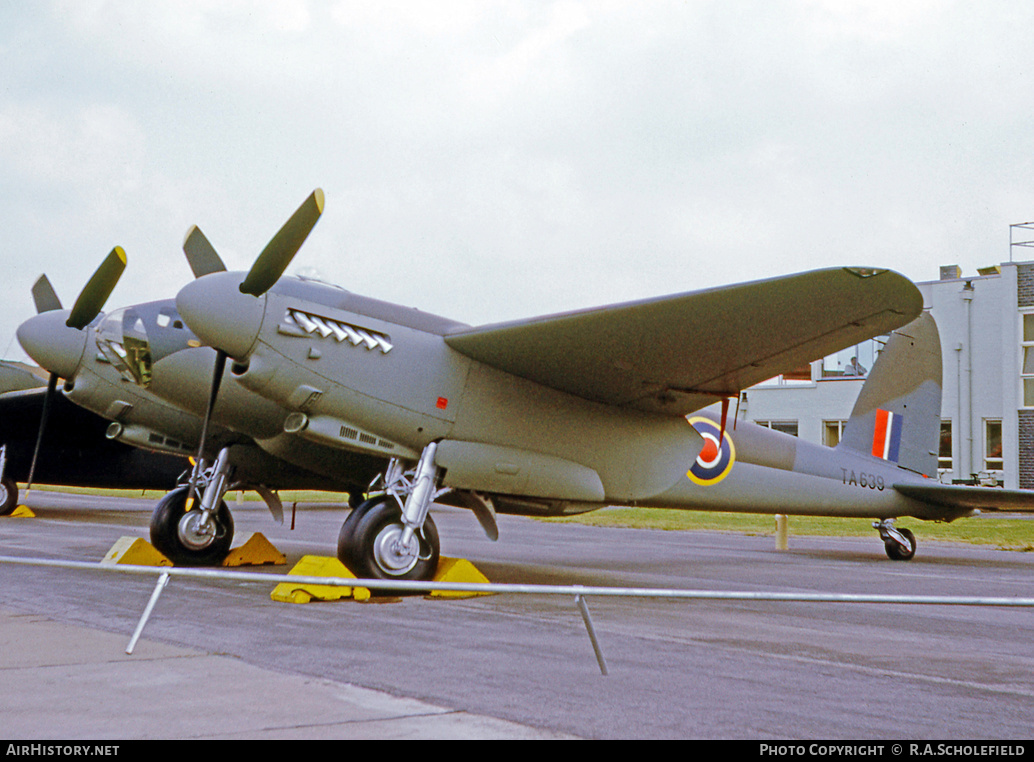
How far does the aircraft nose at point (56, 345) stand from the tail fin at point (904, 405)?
36.2 feet

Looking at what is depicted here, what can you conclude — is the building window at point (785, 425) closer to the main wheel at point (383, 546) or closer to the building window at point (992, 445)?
the building window at point (992, 445)

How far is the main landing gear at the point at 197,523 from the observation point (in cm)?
1043

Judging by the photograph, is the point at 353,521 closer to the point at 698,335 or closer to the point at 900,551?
the point at 698,335

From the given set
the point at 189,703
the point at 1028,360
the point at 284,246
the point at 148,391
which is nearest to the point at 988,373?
the point at 1028,360

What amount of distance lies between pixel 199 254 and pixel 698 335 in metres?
5.36

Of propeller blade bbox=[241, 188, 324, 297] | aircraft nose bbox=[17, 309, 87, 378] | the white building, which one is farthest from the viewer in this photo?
the white building

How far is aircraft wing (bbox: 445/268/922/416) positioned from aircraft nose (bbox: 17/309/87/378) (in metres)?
5.71

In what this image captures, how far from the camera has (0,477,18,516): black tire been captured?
20172 mm

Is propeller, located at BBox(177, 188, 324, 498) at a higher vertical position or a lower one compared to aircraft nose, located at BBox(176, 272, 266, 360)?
higher

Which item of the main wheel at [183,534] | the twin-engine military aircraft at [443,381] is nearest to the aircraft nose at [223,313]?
the twin-engine military aircraft at [443,381]

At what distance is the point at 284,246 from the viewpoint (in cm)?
755

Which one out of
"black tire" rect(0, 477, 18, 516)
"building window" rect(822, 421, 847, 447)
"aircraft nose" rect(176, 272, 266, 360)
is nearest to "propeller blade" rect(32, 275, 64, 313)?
"aircraft nose" rect(176, 272, 266, 360)

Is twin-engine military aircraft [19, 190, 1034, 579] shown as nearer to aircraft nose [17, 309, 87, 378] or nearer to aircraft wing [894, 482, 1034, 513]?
aircraft nose [17, 309, 87, 378]
